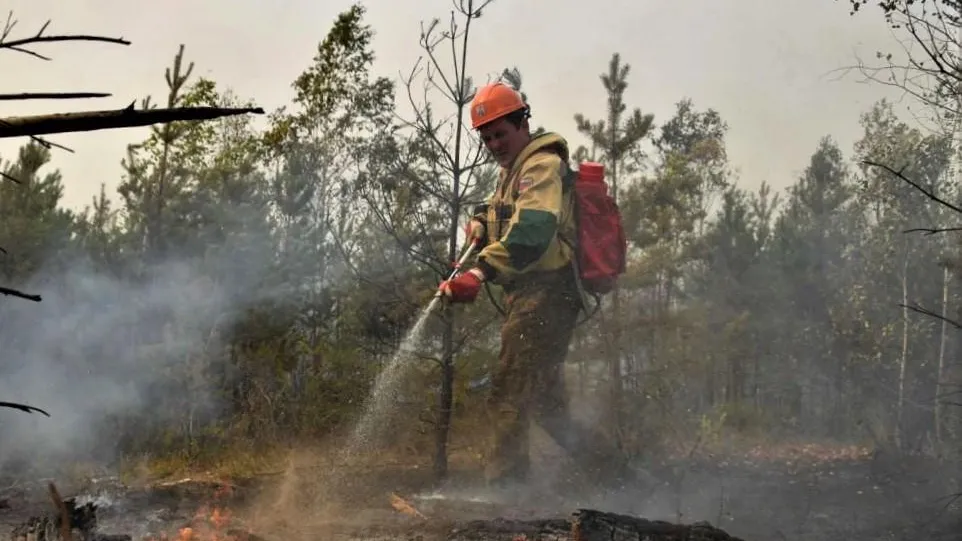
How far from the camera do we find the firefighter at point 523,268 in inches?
246

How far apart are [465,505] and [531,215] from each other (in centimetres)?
261

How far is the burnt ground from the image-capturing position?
252 inches

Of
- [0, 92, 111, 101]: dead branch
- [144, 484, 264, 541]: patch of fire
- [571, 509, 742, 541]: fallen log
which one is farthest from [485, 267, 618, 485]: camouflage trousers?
[0, 92, 111, 101]: dead branch

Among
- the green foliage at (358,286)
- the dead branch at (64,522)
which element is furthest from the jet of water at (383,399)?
the dead branch at (64,522)

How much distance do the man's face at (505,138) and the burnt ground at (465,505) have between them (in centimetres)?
300

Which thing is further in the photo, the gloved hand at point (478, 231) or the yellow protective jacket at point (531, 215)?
the gloved hand at point (478, 231)

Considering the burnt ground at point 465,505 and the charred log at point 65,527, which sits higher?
the charred log at point 65,527

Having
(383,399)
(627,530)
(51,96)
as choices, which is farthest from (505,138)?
(51,96)

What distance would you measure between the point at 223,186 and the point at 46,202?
2.89 m

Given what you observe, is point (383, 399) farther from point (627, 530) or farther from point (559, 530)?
point (627, 530)

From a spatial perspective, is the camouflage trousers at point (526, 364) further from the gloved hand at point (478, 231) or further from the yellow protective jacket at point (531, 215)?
the gloved hand at point (478, 231)

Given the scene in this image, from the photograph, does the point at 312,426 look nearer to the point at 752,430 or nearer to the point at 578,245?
the point at 578,245

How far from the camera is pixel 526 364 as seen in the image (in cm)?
697

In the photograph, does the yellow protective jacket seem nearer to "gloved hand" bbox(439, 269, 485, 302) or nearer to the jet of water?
"gloved hand" bbox(439, 269, 485, 302)
